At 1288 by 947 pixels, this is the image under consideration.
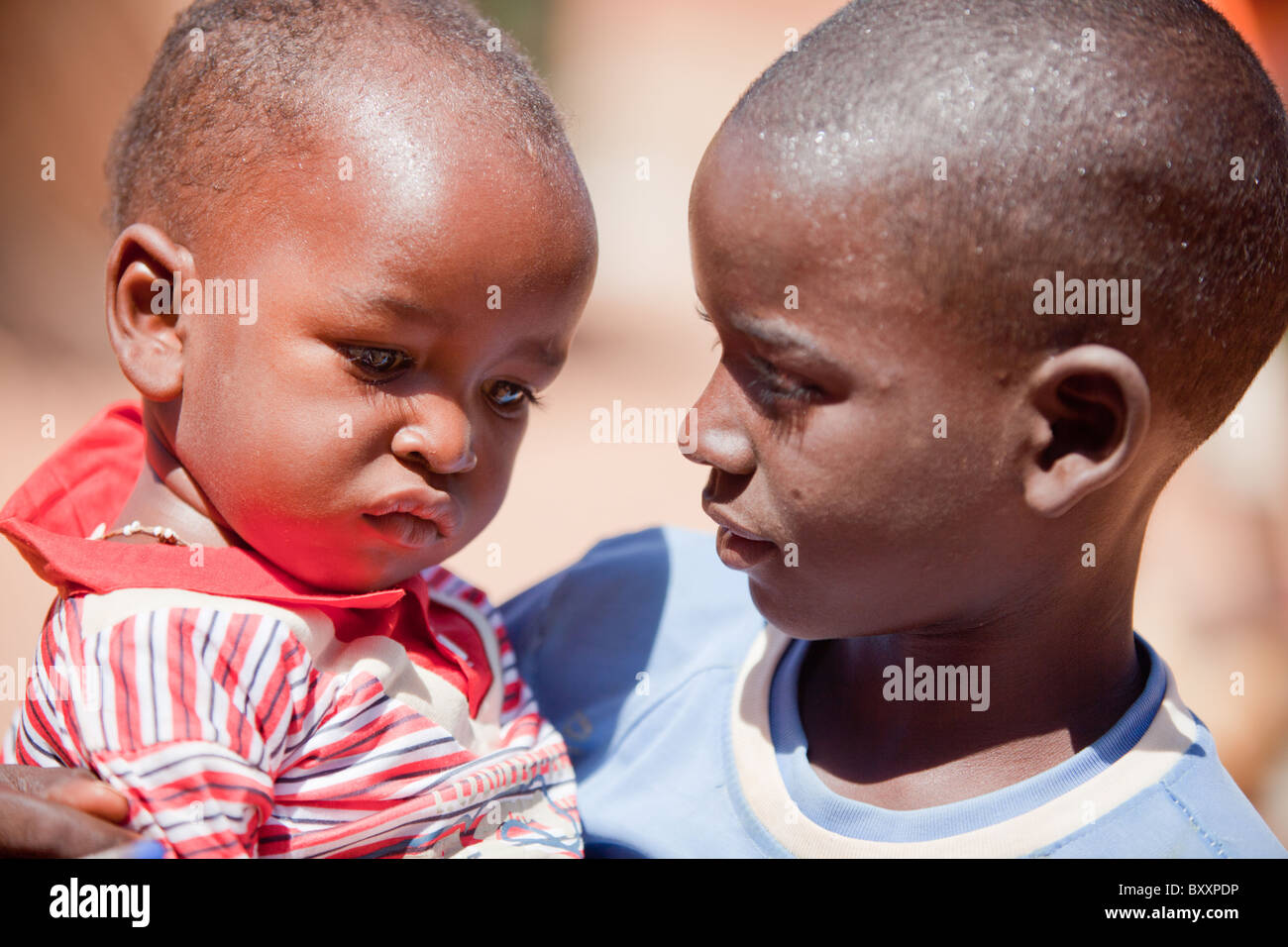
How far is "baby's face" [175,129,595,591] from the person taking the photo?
5.07 ft

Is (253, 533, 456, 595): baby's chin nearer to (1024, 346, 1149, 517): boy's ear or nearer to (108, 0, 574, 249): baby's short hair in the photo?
(108, 0, 574, 249): baby's short hair

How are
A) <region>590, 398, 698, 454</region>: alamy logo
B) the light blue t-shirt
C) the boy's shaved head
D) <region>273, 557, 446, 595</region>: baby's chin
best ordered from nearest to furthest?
the boy's shaved head, the light blue t-shirt, <region>273, 557, 446, 595</region>: baby's chin, <region>590, 398, 698, 454</region>: alamy logo

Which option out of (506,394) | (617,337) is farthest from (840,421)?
(617,337)

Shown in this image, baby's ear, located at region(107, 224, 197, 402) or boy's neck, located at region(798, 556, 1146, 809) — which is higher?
baby's ear, located at region(107, 224, 197, 402)

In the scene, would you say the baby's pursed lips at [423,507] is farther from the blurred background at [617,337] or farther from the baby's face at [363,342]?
the blurred background at [617,337]

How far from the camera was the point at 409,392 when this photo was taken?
1590 millimetres

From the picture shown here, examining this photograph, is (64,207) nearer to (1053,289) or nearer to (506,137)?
(506,137)

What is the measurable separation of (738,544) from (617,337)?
432cm

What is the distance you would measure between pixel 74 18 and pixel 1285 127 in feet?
18.3

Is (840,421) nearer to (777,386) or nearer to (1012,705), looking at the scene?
(777,386)

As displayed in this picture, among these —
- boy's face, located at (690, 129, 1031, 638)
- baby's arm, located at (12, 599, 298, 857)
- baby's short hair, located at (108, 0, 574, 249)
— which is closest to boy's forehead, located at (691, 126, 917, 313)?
boy's face, located at (690, 129, 1031, 638)
